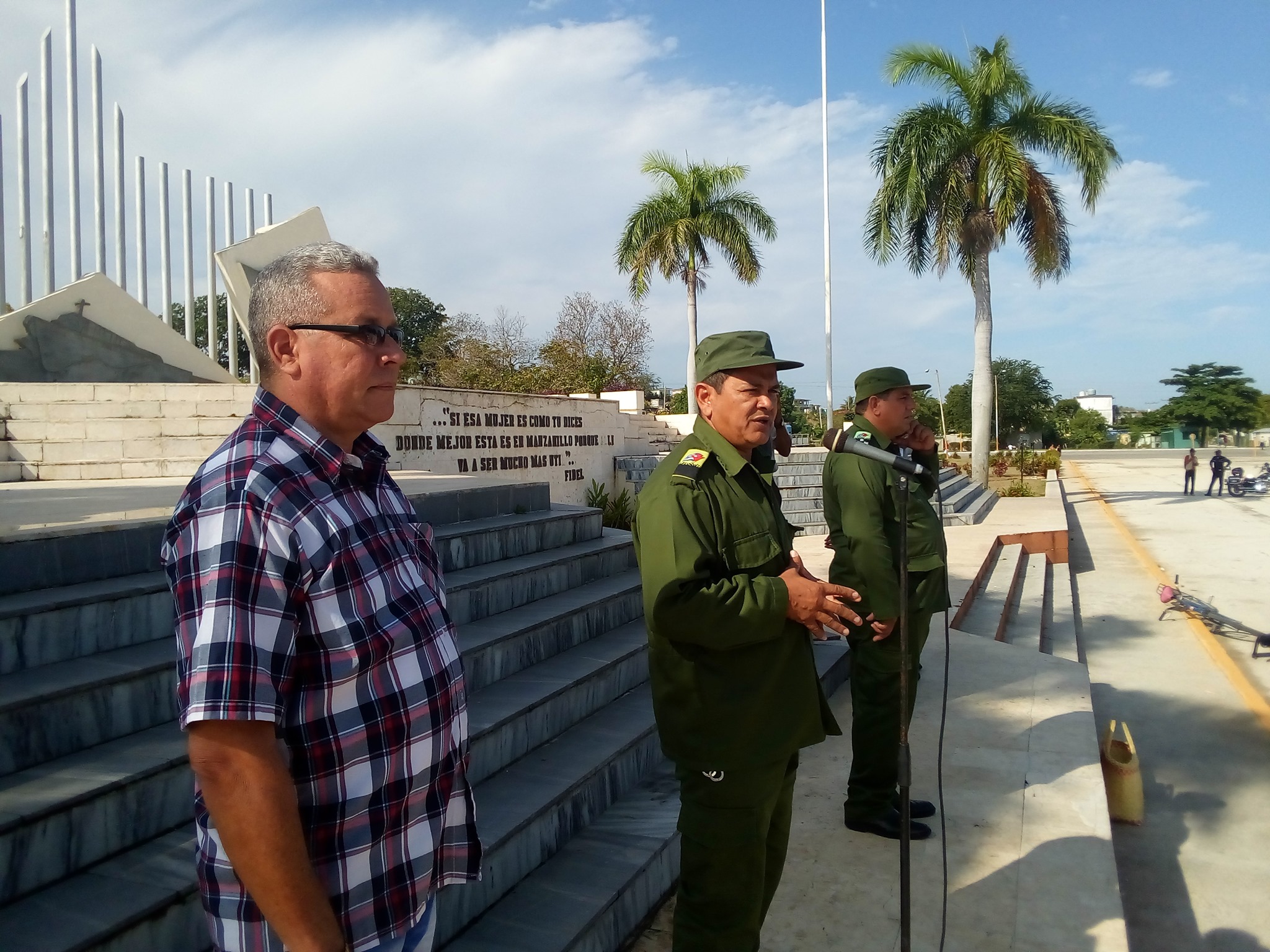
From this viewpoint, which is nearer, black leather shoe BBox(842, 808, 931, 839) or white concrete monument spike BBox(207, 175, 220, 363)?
black leather shoe BBox(842, 808, 931, 839)

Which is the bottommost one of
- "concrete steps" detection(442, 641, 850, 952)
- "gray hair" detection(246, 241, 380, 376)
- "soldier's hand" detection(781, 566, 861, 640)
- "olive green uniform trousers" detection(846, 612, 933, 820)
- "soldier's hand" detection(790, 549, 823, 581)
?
"concrete steps" detection(442, 641, 850, 952)

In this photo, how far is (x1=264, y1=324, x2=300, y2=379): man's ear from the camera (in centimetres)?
132

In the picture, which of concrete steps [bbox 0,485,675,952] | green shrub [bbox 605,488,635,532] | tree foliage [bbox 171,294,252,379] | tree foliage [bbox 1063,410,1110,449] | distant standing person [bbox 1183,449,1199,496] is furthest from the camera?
tree foliage [bbox 1063,410,1110,449]

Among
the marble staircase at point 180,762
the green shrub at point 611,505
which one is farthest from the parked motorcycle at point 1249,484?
the marble staircase at point 180,762

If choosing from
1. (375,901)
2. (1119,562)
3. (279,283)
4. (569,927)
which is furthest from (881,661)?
(1119,562)

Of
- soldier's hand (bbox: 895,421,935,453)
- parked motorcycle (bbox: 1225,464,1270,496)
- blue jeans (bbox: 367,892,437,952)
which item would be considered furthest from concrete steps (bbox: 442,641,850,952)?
parked motorcycle (bbox: 1225,464,1270,496)

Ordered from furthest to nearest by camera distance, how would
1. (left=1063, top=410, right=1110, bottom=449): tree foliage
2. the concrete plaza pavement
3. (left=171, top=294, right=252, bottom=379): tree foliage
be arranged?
(left=1063, top=410, right=1110, bottom=449): tree foliage < (left=171, top=294, right=252, bottom=379): tree foliage < the concrete plaza pavement

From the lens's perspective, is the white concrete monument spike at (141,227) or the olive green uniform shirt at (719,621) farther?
the white concrete monument spike at (141,227)

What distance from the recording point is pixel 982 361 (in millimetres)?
18938

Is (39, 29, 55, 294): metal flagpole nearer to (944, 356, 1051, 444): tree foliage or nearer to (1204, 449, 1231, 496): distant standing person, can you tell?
(1204, 449, 1231, 496): distant standing person

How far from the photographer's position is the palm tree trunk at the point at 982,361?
61.0ft

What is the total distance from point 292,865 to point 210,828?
20 cm

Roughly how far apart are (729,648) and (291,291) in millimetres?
1291

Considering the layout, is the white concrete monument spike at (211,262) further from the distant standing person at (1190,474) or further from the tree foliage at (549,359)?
the distant standing person at (1190,474)
